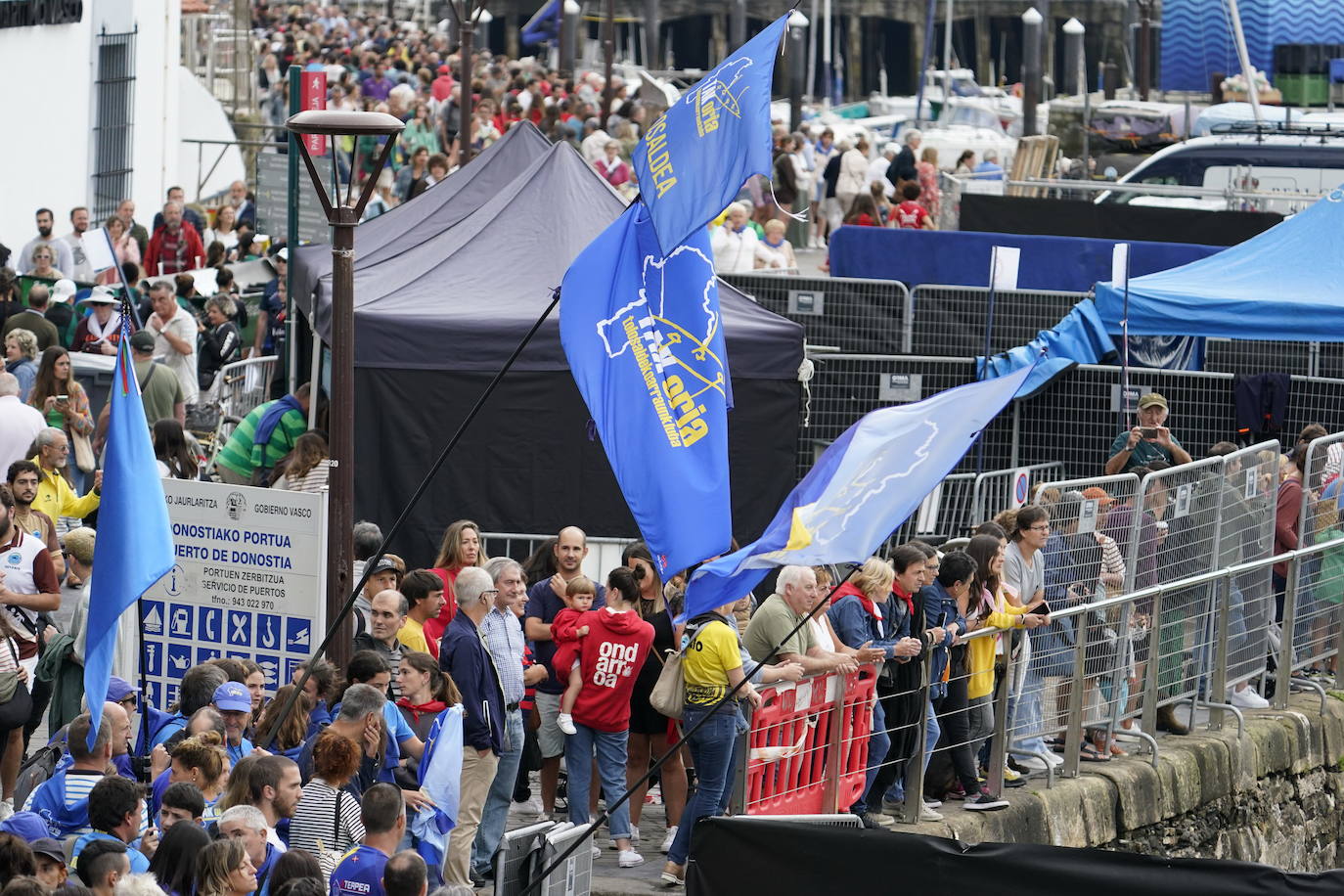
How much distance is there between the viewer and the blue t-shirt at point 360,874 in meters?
7.43

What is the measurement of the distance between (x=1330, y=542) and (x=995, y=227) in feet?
34.9

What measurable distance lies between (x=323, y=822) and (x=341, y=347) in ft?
8.07

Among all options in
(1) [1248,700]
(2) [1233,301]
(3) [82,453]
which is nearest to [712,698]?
(1) [1248,700]

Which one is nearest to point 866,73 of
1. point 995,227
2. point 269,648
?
point 995,227

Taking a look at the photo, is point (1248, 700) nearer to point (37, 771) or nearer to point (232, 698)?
point (232, 698)

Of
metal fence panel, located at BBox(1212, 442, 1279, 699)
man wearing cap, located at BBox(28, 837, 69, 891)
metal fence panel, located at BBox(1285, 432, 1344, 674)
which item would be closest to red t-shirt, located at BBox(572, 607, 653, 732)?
man wearing cap, located at BBox(28, 837, 69, 891)

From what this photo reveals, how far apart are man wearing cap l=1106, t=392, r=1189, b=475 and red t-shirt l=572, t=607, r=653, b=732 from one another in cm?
589

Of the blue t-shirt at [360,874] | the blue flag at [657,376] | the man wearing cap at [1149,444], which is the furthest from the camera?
the man wearing cap at [1149,444]

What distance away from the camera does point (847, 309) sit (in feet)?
61.1

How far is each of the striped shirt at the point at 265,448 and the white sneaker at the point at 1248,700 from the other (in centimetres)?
586

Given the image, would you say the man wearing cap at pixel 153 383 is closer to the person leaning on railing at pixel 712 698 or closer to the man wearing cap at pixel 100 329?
the man wearing cap at pixel 100 329

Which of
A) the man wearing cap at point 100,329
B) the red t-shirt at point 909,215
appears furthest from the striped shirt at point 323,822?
the red t-shirt at point 909,215

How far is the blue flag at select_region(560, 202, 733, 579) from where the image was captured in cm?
808

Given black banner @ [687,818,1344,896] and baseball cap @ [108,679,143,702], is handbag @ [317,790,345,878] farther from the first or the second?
baseball cap @ [108,679,143,702]
